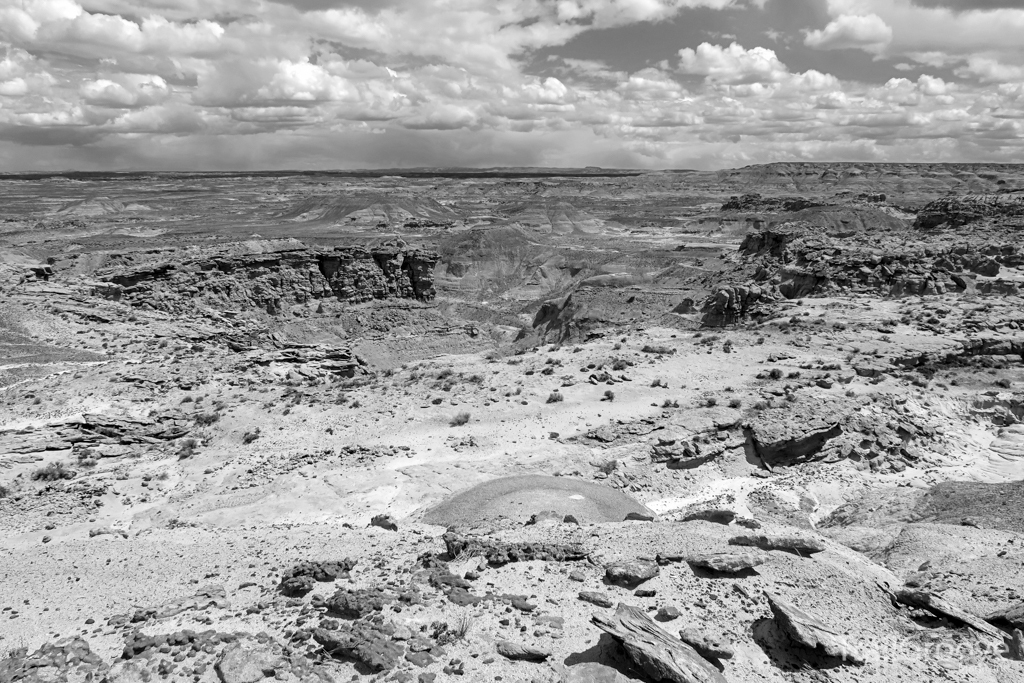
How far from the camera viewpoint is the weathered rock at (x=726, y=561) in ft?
36.6

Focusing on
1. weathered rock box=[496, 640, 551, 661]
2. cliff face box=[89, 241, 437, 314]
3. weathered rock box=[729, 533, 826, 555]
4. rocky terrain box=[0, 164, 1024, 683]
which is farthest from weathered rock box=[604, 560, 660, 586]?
cliff face box=[89, 241, 437, 314]

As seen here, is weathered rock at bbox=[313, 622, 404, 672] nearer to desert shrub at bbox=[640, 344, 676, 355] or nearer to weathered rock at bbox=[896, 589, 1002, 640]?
Answer: weathered rock at bbox=[896, 589, 1002, 640]

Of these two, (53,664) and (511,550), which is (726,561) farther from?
(53,664)

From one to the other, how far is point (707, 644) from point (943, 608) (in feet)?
11.9

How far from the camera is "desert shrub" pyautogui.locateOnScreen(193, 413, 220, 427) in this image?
74.9 ft

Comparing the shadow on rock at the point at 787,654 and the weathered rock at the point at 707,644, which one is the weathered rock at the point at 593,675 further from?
the shadow on rock at the point at 787,654

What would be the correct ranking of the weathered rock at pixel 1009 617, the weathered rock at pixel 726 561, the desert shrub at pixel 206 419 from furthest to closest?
the desert shrub at pixel 206 419, the weathered rock at pixel 726 561, the weathered rock at pixel 1009 617

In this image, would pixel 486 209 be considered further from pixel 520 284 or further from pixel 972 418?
pixel 972 418

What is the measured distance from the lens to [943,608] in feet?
33.4

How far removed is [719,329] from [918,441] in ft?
44.4

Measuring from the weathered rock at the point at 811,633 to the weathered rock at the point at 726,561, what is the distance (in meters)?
1.09

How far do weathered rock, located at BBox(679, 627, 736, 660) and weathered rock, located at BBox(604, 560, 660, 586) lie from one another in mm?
1311

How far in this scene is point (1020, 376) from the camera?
26.1 metres

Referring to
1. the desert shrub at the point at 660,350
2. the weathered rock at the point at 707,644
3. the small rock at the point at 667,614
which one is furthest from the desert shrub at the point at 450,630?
the desert shrub at the point at 660,350
